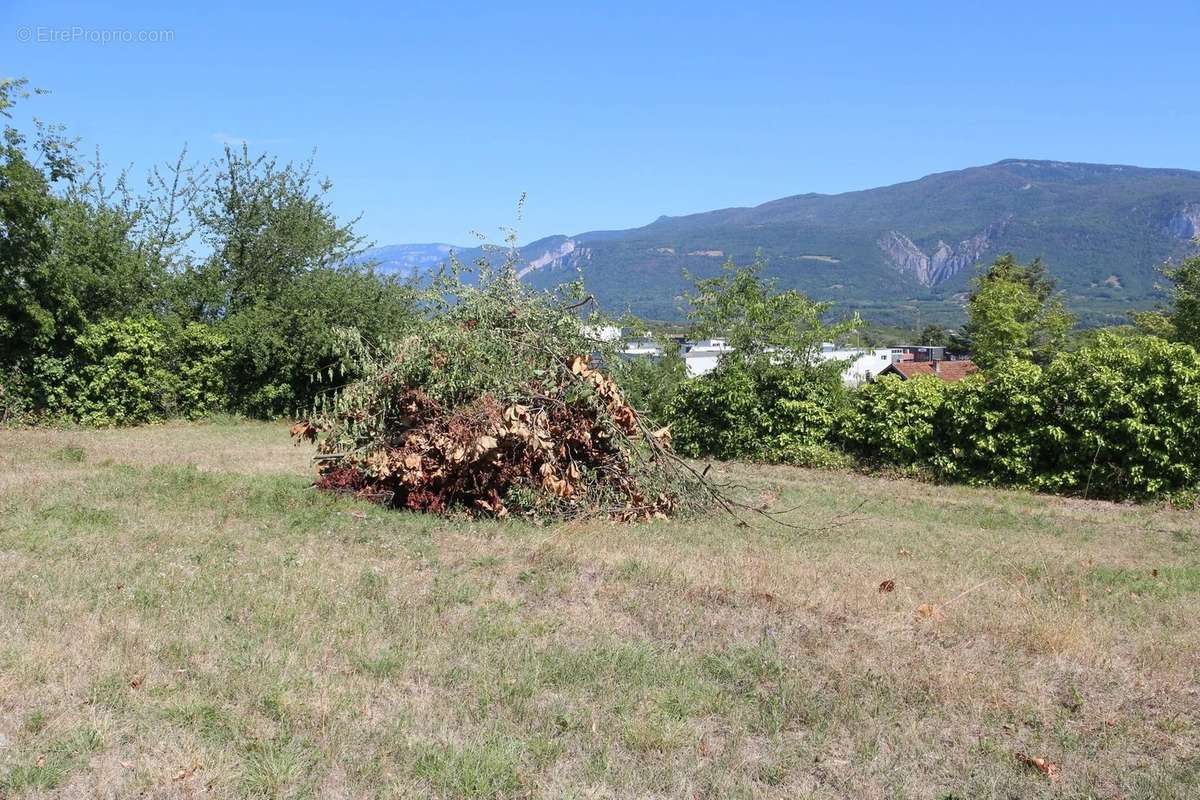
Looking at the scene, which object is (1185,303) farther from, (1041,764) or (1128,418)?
(1041,764)

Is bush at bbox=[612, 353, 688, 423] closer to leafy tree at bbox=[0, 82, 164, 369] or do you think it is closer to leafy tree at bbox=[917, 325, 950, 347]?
leafy tree at bbox=[0, 82, 164, 369]

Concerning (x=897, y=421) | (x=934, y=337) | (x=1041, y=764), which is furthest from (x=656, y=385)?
(x=934, y=337)

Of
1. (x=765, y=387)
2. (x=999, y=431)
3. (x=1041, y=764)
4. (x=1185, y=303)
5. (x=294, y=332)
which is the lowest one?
(x=999, y=431)

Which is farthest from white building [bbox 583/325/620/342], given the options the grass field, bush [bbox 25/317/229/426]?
bush [bbox 25/317/229/426]

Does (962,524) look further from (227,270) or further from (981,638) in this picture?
(227,270)

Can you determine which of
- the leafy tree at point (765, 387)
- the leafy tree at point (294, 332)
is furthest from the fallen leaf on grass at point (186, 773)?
the leafy tree at point (294, 332)

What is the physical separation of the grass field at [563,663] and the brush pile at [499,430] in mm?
796

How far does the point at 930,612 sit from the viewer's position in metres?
6.72

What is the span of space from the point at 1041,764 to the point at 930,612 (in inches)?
94.0

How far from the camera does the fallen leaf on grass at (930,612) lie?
6.63 metres

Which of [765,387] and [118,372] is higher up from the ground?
[118,372]

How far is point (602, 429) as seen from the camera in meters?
11.0

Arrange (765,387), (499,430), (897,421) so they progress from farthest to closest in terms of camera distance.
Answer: (765,387) → (897,421) → (499,430)

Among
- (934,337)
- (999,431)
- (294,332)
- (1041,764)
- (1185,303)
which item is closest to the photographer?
(1041,764)
